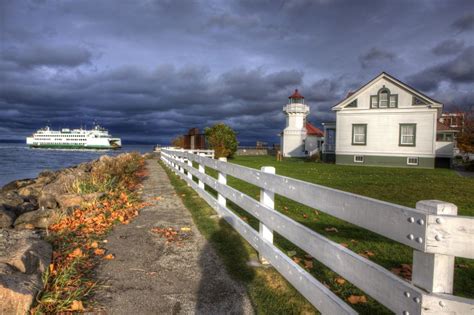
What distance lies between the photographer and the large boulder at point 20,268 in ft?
9.06

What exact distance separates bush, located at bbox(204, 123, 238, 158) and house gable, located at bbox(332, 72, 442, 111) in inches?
419

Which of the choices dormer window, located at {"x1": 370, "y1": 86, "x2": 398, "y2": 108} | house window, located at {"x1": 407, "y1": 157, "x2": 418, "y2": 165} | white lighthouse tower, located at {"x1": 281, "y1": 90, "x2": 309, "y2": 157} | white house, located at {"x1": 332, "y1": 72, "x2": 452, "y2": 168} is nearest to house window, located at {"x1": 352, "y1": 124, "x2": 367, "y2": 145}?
white house, located at {"x1": 332, "y1": 72, "x2": 452, "y2": 168}

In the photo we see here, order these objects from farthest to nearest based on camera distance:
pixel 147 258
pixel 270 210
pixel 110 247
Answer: pixel 110 247, pixel 147 258, pixel 270 210

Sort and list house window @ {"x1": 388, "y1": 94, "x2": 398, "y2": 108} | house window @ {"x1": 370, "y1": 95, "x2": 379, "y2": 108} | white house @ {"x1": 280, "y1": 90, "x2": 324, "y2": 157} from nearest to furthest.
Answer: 1. house window @ {"x1": 388, "y1": 94, "x2": 398, "y2": 108}
2. house window @ {"x1": 370, "y1": 95, "x2": 379, "y2": 108}
3. white house @ {"x1": 280, "y1": 90, "x2": 324, "y2": 157}

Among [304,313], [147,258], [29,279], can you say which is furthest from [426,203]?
[147,258]

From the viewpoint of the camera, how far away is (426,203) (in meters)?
1.74

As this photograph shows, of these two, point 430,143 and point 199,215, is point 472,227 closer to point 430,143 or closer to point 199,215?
point 199,215

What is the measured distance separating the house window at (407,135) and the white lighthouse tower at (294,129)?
17103 mm

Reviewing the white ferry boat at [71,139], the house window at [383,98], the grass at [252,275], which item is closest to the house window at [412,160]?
the house window at [383,98]

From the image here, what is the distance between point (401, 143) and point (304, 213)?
70.8 ft

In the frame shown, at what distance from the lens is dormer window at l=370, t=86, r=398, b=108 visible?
84.1ft

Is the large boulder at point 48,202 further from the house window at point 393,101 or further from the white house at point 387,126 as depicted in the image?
the house window at point 393,101

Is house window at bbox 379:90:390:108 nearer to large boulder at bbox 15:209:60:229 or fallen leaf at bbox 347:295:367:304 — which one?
large boulder at bbox 15:209:60:229

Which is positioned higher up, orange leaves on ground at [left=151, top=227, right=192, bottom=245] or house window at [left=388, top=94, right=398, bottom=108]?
house window at [left=388, top=94, right=398, bottom=108]
